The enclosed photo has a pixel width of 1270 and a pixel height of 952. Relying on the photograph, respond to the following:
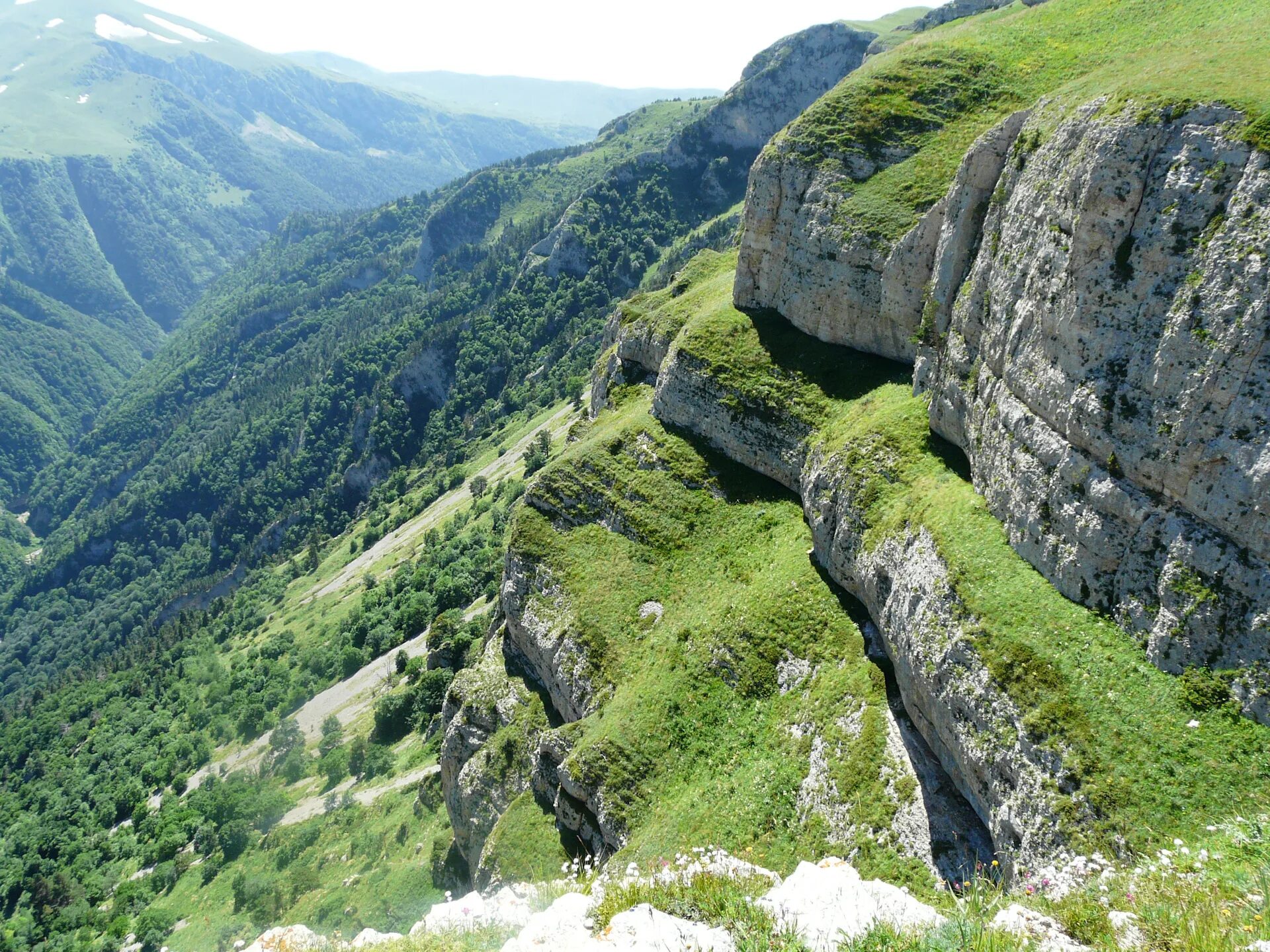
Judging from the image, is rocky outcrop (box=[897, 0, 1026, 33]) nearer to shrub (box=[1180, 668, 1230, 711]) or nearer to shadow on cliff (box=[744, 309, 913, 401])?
shadow on cliff (box=[744, 309, 913, 401])

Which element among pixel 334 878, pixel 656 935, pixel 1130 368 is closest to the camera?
pixel 656 935

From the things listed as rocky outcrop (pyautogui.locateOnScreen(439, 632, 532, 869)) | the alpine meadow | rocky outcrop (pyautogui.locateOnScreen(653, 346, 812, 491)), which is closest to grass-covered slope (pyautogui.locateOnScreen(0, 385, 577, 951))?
the alpine meadow

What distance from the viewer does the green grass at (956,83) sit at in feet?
123

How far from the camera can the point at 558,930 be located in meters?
12.3

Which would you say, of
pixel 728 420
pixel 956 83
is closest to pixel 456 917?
pixel 728 420

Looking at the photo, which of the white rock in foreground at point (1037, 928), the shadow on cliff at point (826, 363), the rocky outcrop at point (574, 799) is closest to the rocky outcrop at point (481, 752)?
the rocky outcrop at point (574, 799)

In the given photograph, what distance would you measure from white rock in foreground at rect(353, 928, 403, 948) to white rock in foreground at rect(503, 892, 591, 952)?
9.39 feet

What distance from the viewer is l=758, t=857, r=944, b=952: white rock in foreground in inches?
A: 425

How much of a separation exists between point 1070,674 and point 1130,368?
1030 cm

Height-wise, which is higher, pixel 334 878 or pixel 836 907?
pixel 836 907

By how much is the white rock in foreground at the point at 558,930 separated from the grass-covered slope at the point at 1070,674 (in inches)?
596

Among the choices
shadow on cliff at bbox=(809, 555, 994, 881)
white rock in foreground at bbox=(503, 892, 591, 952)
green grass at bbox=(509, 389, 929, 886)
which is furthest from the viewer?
green grass at bbox=(509, 389, 929, 886)

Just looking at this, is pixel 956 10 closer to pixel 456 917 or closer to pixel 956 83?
pixel 956 83

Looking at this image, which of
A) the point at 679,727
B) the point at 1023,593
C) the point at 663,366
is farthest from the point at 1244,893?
the point at 663,366
